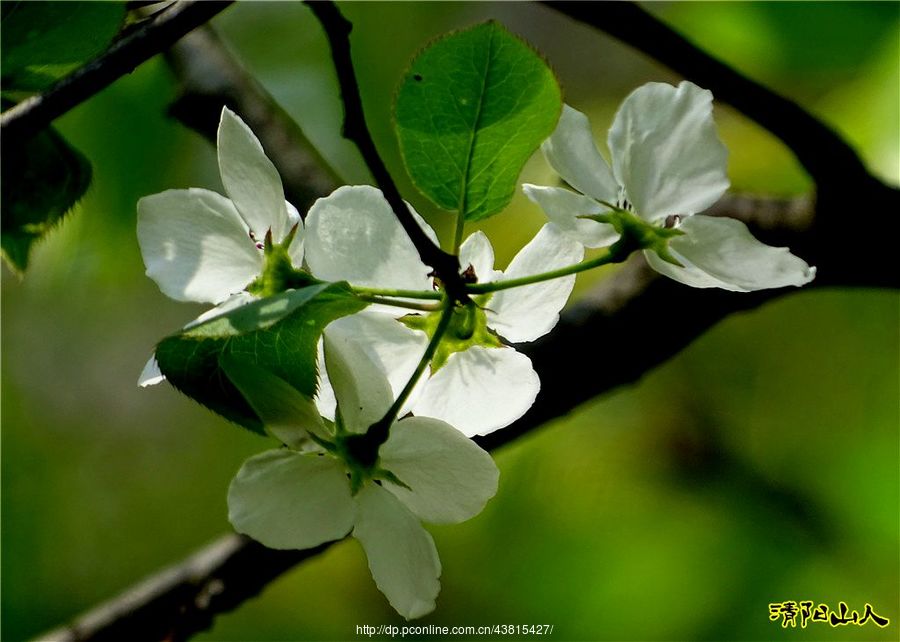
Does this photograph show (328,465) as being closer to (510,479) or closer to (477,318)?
(477,318)

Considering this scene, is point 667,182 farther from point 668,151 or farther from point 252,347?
point 252,347

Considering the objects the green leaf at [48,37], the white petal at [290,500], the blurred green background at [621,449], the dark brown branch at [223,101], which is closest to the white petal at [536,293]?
the white petal at [290,500]

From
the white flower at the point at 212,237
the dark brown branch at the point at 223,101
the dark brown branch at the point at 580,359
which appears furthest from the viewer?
the dark brown branch at the point at 223,101

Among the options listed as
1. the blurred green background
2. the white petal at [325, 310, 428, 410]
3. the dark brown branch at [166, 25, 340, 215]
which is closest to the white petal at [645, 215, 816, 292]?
the white petal at [325, 310, 428, 410]

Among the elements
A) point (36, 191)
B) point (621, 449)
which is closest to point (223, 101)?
point (36, 191)

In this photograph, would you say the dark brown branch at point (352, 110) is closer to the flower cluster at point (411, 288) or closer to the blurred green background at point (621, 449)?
the flower cluster at point (411, 288)

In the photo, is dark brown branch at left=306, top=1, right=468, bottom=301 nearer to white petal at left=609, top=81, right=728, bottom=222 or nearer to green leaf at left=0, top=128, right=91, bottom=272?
white petal at left=609, top=81, right=728, bottom=222

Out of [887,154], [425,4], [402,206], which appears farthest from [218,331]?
[425,4]
